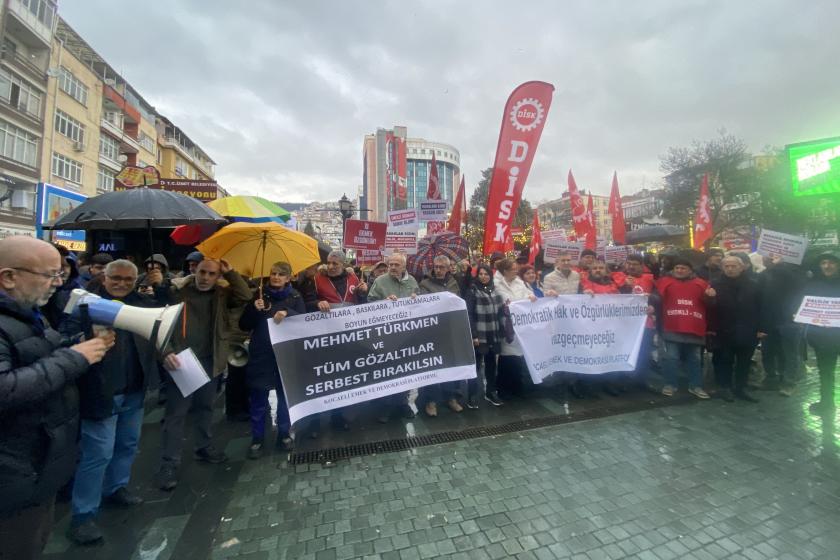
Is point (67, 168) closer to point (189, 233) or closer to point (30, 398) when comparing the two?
point (189, 233)

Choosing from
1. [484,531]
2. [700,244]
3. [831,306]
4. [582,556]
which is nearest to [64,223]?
[484,531]

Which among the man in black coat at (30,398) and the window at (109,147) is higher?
the window at (109,147)

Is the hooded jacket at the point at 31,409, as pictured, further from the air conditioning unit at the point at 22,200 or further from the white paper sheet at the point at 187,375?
the air conditioning unit at the point at 22,200

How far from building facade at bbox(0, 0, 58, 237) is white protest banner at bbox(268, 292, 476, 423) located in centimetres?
2711

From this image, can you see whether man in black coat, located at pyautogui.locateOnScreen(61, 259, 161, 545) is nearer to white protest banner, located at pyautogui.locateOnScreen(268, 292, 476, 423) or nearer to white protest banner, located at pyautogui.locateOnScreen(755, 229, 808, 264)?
white protest banner, located at pyautogui.locateOnScreen(268, 292, 476, 423)

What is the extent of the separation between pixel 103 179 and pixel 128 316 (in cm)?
3971

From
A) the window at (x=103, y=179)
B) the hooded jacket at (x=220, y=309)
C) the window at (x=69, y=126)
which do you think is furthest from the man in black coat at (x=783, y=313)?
the window at (x=103, y=179)

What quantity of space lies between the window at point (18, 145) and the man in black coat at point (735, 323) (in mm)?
32564

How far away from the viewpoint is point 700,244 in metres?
10.9

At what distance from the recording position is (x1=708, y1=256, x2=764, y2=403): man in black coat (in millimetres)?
5082

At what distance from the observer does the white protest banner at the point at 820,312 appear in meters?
4.62

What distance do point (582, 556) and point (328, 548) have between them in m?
1.68

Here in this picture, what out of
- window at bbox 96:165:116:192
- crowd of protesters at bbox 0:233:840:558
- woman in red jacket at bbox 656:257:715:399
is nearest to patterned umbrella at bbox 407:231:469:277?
crowd of protesters at bbox 0:233:840:558

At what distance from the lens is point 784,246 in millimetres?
5605
